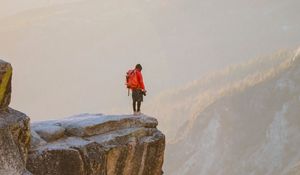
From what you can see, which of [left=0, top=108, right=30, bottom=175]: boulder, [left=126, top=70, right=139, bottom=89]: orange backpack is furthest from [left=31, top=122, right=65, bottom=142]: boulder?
[left=126, top=70, right=139, bottom=89]: orange backpack

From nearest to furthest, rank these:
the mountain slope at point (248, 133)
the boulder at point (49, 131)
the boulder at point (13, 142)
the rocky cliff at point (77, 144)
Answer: the boulder at point (13, 142)
the rocky cliff at point (77, 144)
the boulder at point (49, 131)
the mountain slope at point (248, 133)

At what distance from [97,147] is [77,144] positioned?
859mm

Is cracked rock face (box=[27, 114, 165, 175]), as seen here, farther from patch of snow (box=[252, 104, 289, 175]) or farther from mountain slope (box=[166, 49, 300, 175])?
patch of snow (box=[252, 104, 289, 175])

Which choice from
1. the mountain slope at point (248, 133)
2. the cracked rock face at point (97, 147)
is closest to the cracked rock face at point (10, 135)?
the cracked rock face at point (97, 147)

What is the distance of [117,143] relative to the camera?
2147 cm

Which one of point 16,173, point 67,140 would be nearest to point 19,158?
point 16,173

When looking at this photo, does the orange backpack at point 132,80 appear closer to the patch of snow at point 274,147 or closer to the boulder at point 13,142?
the boulder at point 13,142

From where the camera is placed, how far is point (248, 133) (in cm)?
14638

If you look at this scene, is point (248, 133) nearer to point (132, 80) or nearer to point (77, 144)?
point (132, 80)

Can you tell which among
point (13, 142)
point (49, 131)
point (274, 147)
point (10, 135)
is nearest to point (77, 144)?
point (49, 131)

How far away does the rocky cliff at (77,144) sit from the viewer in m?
17.8

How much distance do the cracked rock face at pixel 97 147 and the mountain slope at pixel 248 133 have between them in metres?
95.5

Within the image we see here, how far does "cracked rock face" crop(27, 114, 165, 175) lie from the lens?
19.2 m

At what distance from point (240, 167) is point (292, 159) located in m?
13.6
